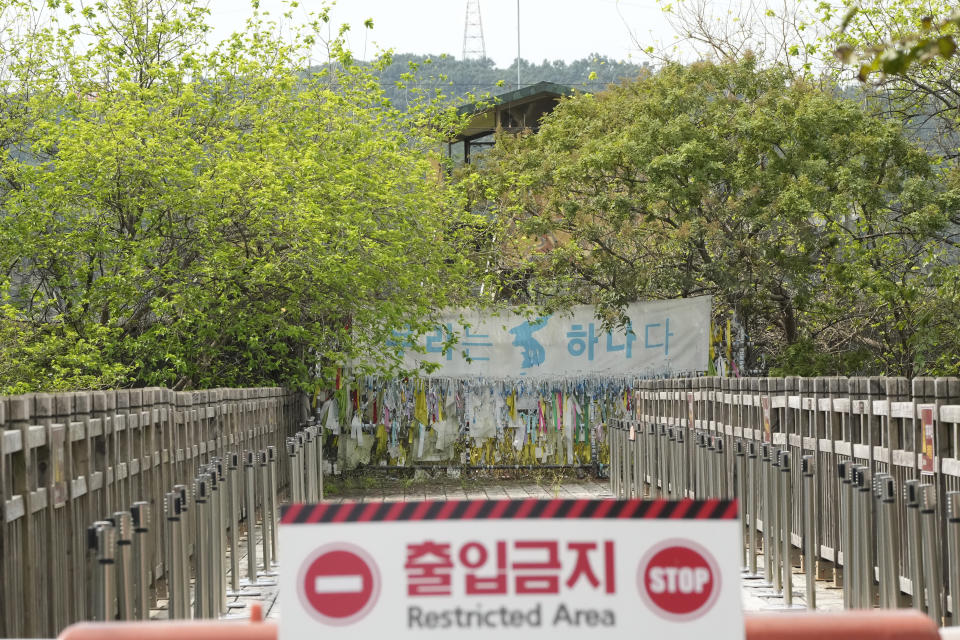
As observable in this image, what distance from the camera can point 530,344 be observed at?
69.2 feet

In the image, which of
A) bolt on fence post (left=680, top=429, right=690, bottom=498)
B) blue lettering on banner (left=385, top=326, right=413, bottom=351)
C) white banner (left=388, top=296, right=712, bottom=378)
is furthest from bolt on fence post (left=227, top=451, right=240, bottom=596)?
white banner (left=388, top=296, right=712, bottom=378)

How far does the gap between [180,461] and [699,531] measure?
26.9 feet

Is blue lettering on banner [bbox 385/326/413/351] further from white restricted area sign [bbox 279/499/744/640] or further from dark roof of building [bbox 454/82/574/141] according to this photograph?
white restricted area sign [bbox 279/499/744/640]

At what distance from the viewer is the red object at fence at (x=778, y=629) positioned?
348 centimetres

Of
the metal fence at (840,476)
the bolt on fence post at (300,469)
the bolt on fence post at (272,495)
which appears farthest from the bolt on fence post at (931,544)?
the bolt on fence post at (300,469)

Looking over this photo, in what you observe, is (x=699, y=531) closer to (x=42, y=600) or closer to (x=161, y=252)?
(x=42, y=600)

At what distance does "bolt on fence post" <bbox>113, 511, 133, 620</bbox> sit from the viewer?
5623 millimetres

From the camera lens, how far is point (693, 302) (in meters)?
20.6

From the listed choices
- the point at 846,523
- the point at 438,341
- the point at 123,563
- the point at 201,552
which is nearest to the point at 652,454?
the point at 438,341

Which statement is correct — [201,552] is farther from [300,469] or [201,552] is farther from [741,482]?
[300,469]

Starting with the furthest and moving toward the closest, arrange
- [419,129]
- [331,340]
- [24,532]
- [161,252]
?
[419,129], [331,340], [161,252], [24,532]

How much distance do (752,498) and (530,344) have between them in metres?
10.6

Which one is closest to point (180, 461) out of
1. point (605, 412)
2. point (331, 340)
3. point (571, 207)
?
point (331, 340)

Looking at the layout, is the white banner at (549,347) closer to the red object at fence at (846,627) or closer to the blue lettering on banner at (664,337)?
the blue lettering on banner at (664,337)
